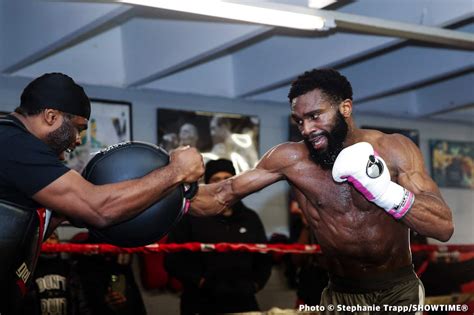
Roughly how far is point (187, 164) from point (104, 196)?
0.32 metres

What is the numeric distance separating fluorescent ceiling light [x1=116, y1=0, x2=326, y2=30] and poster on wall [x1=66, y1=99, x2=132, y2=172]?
1.82 meters

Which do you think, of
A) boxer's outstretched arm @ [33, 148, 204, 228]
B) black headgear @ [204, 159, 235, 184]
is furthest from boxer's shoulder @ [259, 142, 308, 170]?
black headgear @ [204, 159, 235, 184]

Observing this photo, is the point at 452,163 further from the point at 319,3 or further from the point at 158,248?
the point at 158,248

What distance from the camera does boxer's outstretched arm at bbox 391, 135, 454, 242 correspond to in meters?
2.64

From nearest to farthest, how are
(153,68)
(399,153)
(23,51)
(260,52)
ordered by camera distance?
(399,153), (23,51), (153,68), (260,52)

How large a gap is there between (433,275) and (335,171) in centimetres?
341

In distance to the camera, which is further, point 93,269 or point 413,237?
point 413,237

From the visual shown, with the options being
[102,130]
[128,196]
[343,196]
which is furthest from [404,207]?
[102,130]

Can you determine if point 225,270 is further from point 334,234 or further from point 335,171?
point 335,171

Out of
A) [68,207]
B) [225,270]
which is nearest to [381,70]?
[225,270]

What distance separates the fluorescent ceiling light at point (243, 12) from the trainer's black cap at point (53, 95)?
1500 millimetres

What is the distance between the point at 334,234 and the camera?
304cm

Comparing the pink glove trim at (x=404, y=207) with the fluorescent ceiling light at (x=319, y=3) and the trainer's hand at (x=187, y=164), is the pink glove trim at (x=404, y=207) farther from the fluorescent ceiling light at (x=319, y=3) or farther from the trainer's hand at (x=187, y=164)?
the fluorescent ceiling light at (x=319, y=3)

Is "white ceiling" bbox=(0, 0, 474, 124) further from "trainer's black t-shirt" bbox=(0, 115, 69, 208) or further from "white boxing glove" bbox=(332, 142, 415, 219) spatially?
"trainer's black t-shirt" bbox=(0, 115, 69, 208)
